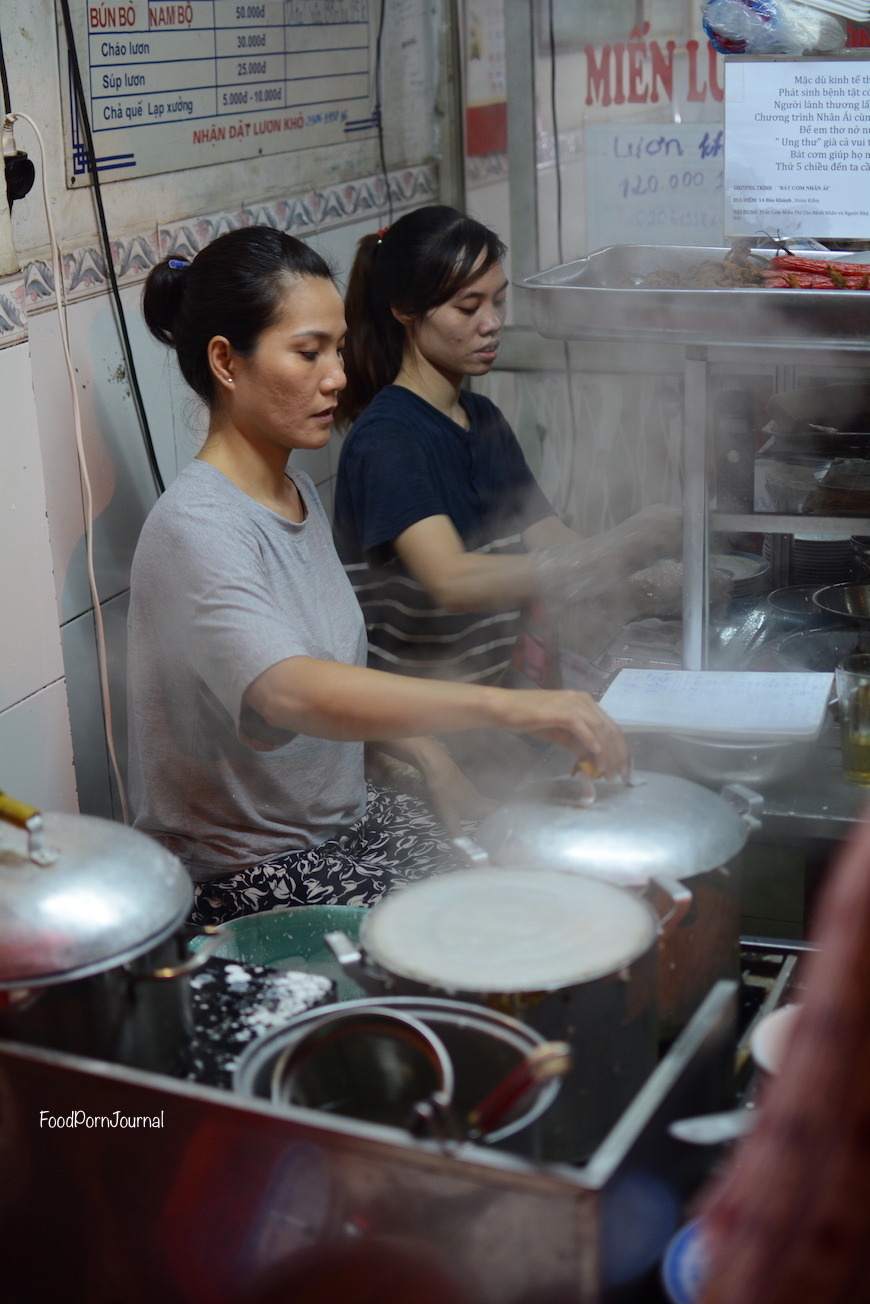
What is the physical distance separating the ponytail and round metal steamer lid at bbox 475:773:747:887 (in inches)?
60.8

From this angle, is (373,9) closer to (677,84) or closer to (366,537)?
(677,84)

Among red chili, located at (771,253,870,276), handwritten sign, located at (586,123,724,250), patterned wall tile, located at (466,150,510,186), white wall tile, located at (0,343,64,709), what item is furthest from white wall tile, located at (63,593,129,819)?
patterned wall tile, located at (466,150,510,186)

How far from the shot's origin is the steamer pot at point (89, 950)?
3.11 feet

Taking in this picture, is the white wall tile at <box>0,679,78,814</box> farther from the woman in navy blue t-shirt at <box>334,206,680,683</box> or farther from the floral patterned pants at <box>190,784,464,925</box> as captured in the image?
the woman in navy blue t-shirt at <box>334,206,680,683</box>

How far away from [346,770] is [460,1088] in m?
1.03

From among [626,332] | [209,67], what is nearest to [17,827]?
[626,332]

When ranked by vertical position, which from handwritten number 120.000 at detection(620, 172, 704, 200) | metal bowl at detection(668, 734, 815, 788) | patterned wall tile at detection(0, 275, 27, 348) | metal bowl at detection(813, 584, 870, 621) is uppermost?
handwritten number 120.000 at detection(620, 172, 704, 200)

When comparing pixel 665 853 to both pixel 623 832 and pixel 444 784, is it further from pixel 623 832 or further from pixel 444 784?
pixel 444 784

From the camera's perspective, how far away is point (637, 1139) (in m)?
0.86

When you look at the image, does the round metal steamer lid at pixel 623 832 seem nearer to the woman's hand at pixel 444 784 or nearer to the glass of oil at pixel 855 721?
the glass of oil at pixel 855 721

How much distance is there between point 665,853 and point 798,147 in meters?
1.35

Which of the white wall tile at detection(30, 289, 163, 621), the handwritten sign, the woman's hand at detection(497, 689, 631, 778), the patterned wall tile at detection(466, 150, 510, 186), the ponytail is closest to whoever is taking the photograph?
the woman's hand at detection(497, 689, 631, 778)

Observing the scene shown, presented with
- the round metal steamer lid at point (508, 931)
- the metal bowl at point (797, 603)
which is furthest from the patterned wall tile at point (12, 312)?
the metal bowl at point (797, 603)

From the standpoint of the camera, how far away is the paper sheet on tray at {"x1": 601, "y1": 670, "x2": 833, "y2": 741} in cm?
159
